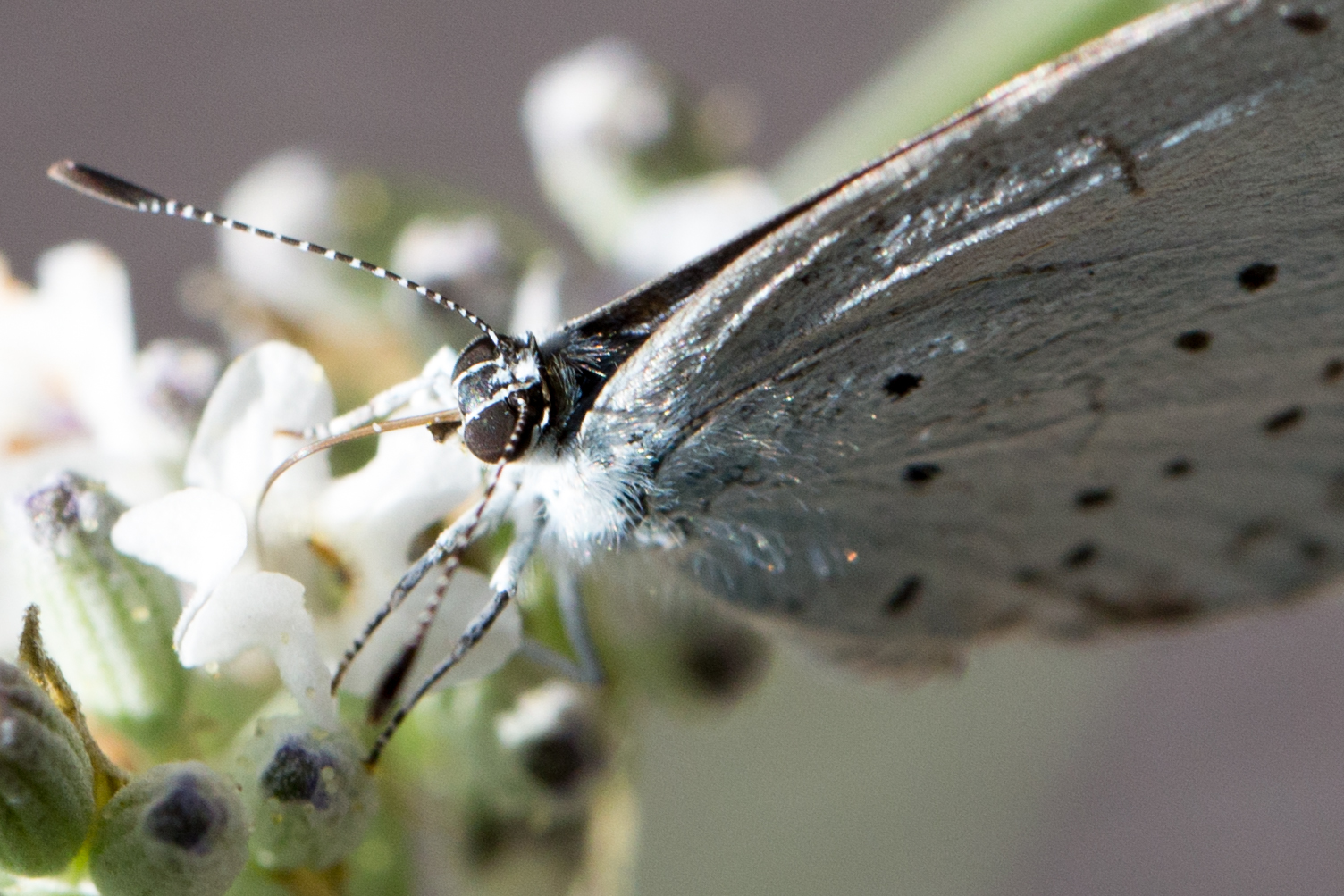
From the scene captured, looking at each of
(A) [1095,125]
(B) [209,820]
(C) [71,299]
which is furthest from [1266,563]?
(C) [71,299]

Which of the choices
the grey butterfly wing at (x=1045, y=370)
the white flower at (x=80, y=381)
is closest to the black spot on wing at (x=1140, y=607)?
the grey butterfly wing at (x=1045, y=370)

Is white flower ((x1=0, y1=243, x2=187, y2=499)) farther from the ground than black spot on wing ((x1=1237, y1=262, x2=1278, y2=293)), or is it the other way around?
white flower ((x1=0, y1=243, x2=187, y2=499))

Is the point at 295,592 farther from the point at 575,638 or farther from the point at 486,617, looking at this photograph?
the point at 575,638

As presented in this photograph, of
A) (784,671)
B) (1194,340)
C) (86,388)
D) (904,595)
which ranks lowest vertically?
(784,671)

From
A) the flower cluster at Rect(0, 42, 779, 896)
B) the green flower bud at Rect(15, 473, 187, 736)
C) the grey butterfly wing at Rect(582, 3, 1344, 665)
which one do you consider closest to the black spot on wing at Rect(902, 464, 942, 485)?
the grey butterfly wing at Rect(582, 3, 1344, 665)

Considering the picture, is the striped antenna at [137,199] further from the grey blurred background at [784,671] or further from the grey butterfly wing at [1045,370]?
the grey blurred background at [784,671]

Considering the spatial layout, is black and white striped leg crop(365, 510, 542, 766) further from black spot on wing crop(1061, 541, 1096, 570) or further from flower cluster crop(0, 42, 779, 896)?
black spot on wing crop(1061, 541, 1096, 570)

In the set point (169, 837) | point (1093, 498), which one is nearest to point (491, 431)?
point (169, 837)
